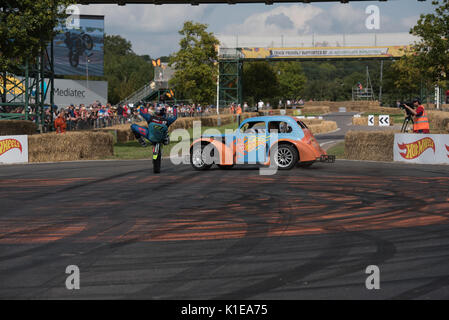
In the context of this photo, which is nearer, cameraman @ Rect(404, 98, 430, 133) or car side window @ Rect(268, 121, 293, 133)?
car side window @ Rect(268, 121, 293, 133)

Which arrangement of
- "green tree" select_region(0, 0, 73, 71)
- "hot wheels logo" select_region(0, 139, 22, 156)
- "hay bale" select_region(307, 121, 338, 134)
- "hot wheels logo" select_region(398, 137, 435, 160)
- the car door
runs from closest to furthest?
the car door
"hot wheels logo" select_region(398, 137, 435, 160)
"hot wheels logo" select_region(0, 139, 22, 156)
"green tree" select_region(0, 0, 73, 71)
"hay bale" select_region(307, 121, 338, 134)

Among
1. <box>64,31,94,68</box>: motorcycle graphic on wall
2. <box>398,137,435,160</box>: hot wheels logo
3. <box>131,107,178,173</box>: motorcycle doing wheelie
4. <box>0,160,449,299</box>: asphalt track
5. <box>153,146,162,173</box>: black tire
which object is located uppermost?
<box>64,31,94,68</box>: motorcycle graphic on wall

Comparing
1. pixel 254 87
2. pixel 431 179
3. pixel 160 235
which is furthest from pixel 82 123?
pixel 254 87

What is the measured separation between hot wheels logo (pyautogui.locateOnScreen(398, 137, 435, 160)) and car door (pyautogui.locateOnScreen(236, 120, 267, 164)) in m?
6.23

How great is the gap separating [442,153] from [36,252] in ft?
52.0

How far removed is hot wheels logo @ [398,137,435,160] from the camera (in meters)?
20.3

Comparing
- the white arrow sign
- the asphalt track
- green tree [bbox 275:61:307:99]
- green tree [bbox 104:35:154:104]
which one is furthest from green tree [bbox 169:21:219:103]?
green tree [bbox 275:61:307:99]

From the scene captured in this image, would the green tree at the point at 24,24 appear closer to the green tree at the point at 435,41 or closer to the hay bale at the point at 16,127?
the hay bale at the point at 16,127

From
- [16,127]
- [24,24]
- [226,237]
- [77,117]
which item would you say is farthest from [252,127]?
[77,117]

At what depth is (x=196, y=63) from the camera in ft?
164

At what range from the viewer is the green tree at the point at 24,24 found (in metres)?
25.6

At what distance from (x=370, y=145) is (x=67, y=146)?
37.6ft

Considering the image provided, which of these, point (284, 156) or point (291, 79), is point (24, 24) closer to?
point (284, 156)

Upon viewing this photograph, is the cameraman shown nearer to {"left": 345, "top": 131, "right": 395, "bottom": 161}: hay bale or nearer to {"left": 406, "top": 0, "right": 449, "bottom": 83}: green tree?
{"left": 345, "top": 131, "right": 395, "bottom": 161}: hay bale
